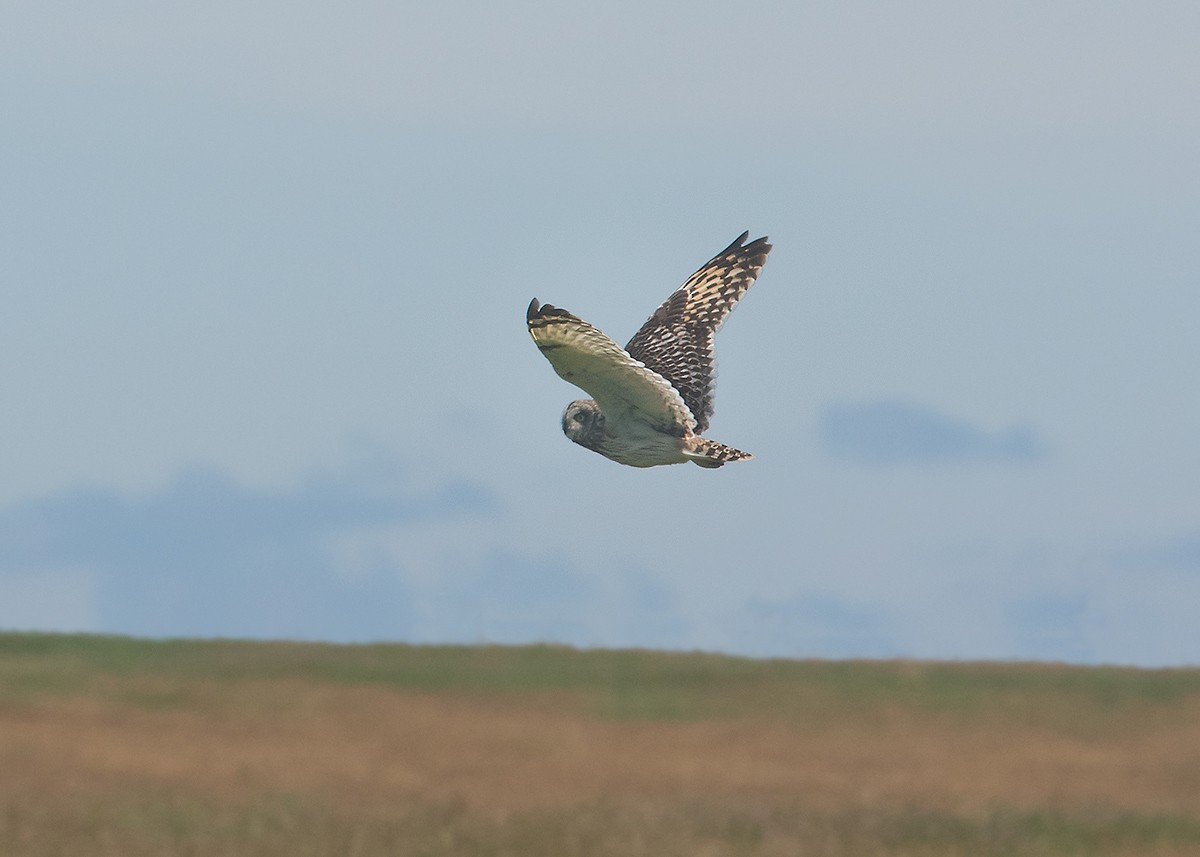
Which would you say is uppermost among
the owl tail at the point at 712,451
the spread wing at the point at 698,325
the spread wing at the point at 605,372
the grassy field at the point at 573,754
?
the spread wing at the point at 698,325

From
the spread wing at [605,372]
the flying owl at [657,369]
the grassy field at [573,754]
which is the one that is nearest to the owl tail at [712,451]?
the flying owl at [657,369]

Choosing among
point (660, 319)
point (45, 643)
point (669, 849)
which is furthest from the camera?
point (45, 643)

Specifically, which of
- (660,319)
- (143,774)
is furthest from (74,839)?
(660,319)

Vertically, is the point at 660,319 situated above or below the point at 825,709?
above

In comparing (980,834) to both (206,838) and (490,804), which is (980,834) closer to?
(490,804)

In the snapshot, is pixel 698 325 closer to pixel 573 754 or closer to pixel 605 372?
Result: pixel 605 372

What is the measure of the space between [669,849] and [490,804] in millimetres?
1605

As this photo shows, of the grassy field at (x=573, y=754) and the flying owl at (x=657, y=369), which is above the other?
the flying owl at (x=657, y=369)

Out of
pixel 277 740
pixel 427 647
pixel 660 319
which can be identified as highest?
pixel 660 319

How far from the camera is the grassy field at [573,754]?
35.4ft

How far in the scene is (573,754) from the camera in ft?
43.3

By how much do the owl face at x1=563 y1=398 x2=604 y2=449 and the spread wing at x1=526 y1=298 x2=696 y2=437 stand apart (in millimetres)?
293

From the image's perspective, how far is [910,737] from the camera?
14.0m

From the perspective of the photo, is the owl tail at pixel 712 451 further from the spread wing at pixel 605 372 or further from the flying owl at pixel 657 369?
the spread wing at pixel 605 372
